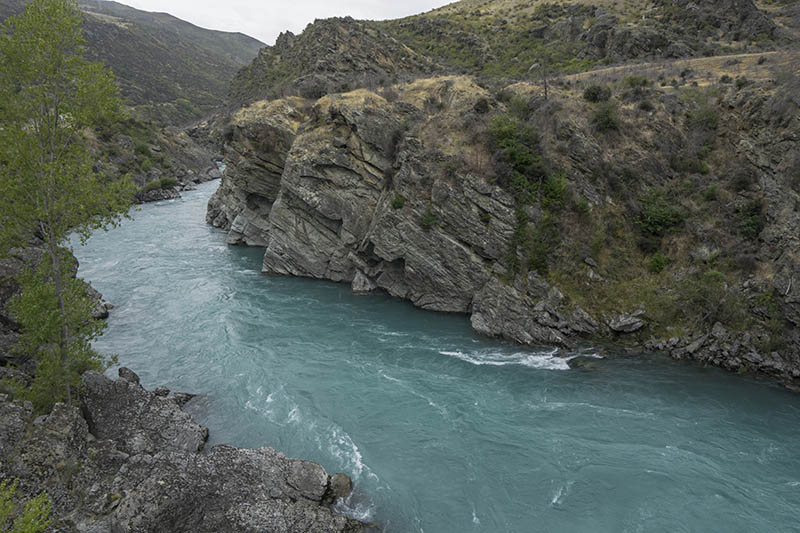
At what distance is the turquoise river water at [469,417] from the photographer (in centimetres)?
1362

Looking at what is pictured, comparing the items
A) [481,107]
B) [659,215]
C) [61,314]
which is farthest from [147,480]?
[481,107]

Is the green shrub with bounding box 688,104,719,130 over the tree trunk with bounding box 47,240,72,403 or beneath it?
over

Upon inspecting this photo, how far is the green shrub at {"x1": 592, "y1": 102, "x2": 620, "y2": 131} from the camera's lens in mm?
29344

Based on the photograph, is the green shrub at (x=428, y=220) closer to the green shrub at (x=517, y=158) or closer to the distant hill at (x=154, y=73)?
the green shrub at (x=517, y=158)

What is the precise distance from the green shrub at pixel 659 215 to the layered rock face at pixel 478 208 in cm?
67

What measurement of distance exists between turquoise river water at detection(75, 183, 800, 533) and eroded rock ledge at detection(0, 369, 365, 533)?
6.50ft

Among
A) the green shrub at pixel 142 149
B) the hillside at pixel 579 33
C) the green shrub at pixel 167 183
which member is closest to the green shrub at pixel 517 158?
the hillside at pixel 579 33

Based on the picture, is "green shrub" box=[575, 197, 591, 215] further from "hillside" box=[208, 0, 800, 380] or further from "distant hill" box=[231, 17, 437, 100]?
"distant hill" box=[231, 17, 437, 100]

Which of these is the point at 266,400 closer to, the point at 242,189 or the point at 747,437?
the point at 747,437

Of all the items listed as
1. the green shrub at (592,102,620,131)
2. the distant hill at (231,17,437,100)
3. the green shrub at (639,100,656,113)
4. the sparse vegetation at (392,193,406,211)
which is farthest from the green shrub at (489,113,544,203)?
the distant hill at (231,17,437,100)

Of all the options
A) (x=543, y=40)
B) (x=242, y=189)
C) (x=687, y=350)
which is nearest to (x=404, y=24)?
(x=543, y=40)

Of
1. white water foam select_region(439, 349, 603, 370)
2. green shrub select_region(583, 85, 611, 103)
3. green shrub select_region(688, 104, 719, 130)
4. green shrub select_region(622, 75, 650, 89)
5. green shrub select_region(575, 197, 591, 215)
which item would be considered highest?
green shrub select_region(622, 75, 650, 89)

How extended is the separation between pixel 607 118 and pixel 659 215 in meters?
7.78

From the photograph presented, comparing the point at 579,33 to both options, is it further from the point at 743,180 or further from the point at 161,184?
the point at 161,184
